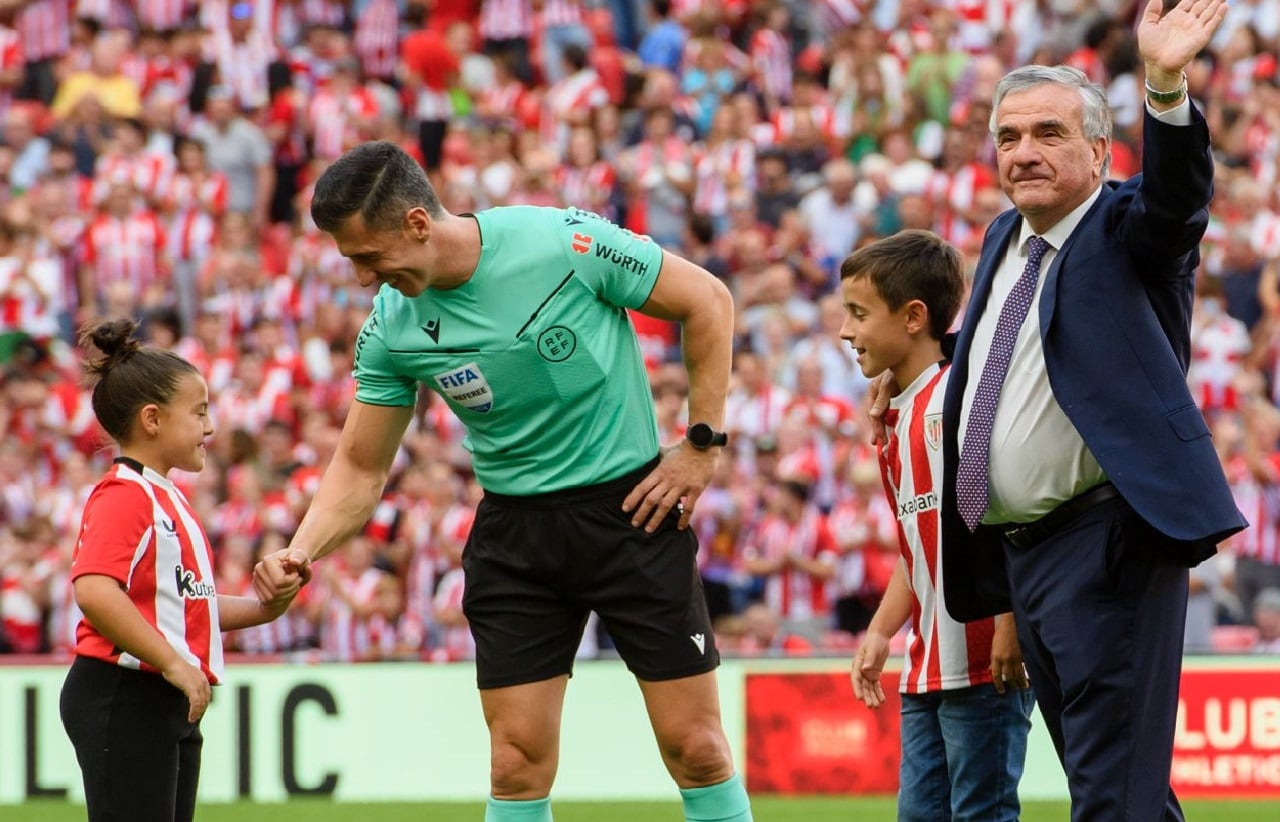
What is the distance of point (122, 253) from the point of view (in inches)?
636

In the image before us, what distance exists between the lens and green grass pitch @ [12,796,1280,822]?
9.74m

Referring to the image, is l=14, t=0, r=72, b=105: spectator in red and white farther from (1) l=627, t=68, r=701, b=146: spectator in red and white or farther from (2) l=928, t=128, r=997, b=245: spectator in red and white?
(2) l=928, t=128, r=997, b=245: spectator in red and white

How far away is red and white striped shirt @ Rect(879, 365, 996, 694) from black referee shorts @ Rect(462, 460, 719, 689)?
0.58 metres

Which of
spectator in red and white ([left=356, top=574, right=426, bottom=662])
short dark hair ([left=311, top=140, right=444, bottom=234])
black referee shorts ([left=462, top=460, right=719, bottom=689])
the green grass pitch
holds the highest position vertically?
short dark hair ([left=311, top=140, right=444, bottom=234])

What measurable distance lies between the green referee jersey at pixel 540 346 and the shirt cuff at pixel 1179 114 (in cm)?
160

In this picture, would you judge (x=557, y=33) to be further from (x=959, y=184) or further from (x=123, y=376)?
(x=123, y=376)

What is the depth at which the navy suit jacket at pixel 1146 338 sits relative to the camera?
4.20 m

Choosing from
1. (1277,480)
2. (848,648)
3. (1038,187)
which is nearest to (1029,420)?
(1038,187)

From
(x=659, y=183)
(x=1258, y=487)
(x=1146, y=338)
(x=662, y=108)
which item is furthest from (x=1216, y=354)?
(x=1146, y=338)

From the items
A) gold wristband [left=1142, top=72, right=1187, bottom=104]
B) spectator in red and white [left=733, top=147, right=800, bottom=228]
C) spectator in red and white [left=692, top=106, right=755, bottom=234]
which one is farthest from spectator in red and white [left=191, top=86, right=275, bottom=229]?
gold wristband [left=1142, top=72, right=1187, bottom=104]

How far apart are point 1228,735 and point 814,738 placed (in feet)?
7.12

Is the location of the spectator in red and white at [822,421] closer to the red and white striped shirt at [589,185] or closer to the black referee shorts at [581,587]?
the red and white striped shirt at [589,185]

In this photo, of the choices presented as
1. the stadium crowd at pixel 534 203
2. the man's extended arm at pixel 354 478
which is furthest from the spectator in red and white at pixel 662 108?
the man's extended arm at pixel 354 478

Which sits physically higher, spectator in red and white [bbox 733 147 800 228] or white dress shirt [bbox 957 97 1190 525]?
spectator in red and white [bbox 733 147 800 228]
